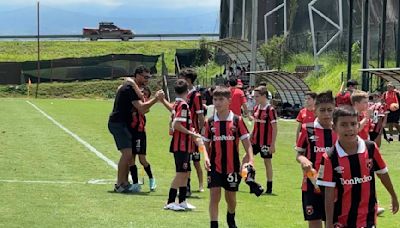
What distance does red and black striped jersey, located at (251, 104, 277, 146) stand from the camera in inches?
569

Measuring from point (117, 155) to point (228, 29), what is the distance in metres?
54.0

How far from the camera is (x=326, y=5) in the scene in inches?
2140

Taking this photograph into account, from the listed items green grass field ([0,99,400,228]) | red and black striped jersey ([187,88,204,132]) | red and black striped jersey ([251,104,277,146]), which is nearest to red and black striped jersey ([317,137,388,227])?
green grass field ([0,99,400,228])

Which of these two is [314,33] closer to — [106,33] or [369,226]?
[369,226]

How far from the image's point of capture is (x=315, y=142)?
838 centimetres

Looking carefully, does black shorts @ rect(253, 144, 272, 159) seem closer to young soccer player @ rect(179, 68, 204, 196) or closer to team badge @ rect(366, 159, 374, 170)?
young soccer player @ rect(179, 68, 204, 196)

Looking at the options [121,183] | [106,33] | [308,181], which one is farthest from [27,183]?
[106,33]

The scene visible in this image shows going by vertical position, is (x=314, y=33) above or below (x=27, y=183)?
above

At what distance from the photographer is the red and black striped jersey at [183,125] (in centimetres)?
1150

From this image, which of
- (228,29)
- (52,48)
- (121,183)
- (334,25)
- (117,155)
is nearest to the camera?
(121,183)

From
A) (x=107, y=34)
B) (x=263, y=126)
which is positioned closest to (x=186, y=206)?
(x=263, y=126)

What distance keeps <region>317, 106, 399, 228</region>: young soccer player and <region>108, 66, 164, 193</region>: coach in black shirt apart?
22.5 feet

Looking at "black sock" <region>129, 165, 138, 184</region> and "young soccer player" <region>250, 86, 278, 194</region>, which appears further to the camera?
"young soccer player" <region>250, 86, 278, 194</region>

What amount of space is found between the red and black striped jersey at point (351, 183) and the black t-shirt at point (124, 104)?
697cm
